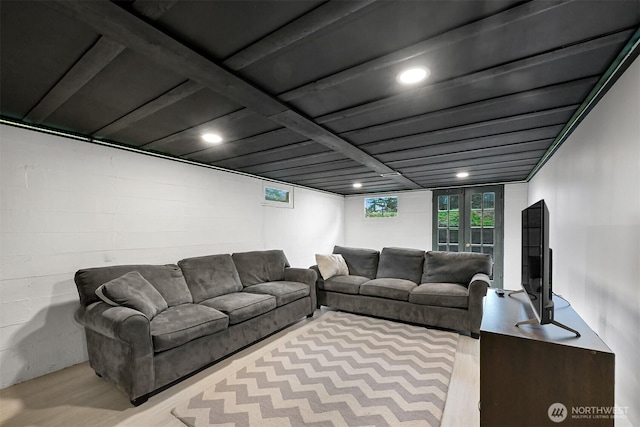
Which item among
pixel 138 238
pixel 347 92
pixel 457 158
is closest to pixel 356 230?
pixel 457 158

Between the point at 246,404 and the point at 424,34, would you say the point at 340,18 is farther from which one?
the point at 246,404

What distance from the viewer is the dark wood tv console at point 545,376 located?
47.8 inches

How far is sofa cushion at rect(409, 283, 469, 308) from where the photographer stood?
130 inches

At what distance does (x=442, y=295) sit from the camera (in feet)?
11.2

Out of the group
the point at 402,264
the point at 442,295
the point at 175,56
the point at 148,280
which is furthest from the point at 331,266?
the point at 175,56

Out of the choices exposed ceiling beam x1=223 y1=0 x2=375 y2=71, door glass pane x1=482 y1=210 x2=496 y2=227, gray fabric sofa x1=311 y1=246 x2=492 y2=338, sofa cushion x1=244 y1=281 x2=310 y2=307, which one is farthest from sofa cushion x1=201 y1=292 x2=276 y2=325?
door glass pane x1=482 y1=210 x2=496 y2=227

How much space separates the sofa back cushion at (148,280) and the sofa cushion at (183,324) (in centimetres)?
18

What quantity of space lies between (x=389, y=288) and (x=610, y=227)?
2.43 metres

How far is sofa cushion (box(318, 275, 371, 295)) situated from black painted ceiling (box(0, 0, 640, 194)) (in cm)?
214

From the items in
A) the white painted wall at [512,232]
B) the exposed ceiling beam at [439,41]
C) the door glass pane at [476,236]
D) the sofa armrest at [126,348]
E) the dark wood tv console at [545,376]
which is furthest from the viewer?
the door glass pane at [476,236]

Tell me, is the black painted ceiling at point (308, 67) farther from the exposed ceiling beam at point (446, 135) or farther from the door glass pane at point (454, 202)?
the door glass pane at point (454, 202)

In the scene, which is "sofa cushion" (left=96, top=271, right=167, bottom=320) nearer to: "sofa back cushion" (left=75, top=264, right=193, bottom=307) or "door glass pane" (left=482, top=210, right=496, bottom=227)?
"sofa back cushion" (left=75, top=264, right=193, bottom=307)

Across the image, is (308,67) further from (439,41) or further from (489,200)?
(489,200)

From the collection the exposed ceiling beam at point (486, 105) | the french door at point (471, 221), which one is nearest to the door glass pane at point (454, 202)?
the french door at point (471, 221)
